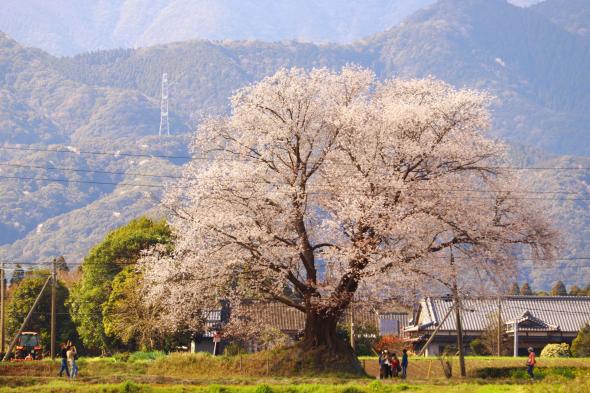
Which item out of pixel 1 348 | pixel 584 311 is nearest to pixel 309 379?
pixel 1 348

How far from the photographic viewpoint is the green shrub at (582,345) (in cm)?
9050

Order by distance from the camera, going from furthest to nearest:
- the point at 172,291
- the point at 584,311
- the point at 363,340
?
the point at 584,311
the point at 363,340
the point at 172,291

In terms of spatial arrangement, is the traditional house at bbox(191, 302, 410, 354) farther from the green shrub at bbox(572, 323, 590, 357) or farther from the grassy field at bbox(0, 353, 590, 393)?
the grassy field at bbox(0, 353, 590, 393)

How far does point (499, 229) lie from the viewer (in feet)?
182

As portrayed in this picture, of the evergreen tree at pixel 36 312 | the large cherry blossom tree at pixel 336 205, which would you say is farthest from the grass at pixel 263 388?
the evergreen tree at pixel 36 312

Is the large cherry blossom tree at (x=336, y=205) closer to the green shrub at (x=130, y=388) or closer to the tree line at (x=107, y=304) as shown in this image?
the green shrub at (x=130, y=388)

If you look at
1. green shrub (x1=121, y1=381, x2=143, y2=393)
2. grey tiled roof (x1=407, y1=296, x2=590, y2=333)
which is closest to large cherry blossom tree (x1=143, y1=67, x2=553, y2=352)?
green shrub (x1=121, y1=381, x2=143, y2=393)

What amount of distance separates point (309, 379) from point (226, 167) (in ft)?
41.7

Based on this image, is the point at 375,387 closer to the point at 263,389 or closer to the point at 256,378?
the point at 263,389

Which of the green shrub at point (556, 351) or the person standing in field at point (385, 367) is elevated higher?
the green shrub at point (556, 351)

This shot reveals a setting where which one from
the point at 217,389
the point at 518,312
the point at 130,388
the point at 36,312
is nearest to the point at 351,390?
the point at 217,389

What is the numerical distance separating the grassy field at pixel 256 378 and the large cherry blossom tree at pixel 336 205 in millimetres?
3175

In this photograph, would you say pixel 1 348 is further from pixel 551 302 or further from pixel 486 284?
pixel 551 302

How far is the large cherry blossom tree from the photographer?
54531 millimetres
